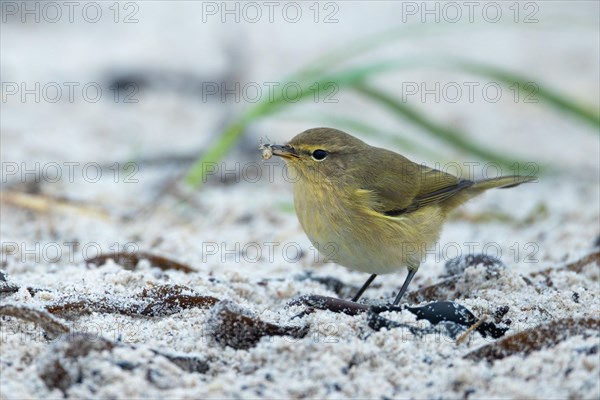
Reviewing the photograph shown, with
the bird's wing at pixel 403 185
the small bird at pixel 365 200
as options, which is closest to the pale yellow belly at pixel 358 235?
the small bird at pixel 365 200

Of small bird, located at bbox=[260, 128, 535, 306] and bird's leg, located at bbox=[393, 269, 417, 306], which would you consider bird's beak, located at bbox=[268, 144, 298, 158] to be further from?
bird's leg, located at bbox=[393, 269, 417, 306]

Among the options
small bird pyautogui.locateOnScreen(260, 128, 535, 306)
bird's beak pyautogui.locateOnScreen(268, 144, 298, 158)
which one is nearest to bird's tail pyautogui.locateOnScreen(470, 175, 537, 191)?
small bird pyautogui.locateOnScreen(260, 128, 535, 306)

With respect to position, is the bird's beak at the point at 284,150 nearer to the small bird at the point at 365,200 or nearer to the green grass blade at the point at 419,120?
the small bird at the point at 365,200

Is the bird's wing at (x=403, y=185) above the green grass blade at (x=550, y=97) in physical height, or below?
below

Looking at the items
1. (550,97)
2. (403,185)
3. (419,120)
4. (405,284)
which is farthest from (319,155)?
(550,97)

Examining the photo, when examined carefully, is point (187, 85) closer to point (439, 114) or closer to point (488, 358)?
point (439, 114)

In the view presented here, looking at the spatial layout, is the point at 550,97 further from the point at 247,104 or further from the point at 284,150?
the point at 247,104

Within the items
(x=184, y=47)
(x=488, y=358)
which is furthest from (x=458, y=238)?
(x=184, y=47)
